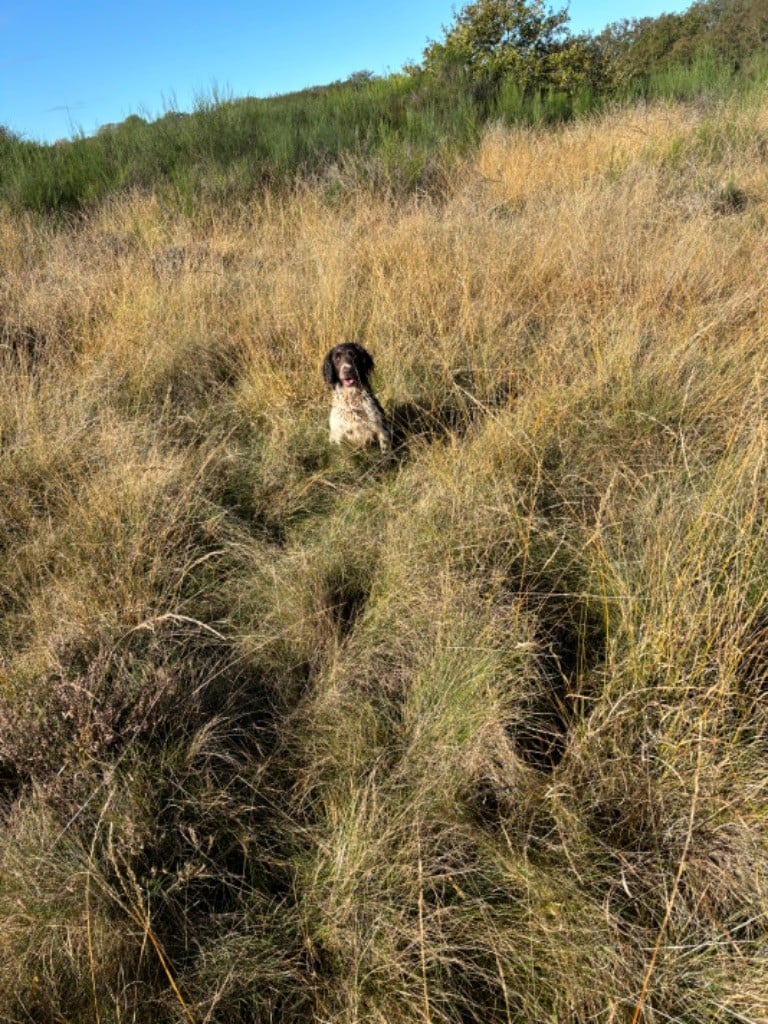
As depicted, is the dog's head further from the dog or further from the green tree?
the green tree

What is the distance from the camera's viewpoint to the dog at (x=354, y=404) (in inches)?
118

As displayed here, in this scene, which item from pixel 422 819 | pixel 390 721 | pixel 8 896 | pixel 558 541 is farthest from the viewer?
pixel 558 541

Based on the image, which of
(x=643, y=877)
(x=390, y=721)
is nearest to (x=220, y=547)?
(x=390, y=721)

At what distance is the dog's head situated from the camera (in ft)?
9.88

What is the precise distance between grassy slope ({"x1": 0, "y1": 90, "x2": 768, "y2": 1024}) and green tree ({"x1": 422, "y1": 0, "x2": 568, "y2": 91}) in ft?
28.2

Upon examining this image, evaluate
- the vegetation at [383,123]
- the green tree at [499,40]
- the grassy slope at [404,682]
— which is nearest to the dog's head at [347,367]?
the grassy slope at [404,682]

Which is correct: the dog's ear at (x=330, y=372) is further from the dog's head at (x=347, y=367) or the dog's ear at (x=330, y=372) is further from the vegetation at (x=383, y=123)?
the vegetation at (x=383, y=123)

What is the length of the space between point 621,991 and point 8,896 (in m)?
1.21

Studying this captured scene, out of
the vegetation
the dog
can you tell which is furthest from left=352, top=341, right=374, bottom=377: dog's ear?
the vegetation

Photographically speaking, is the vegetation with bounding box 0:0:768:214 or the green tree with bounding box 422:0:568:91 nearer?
the vegetation with bounding box 0:0:768:214

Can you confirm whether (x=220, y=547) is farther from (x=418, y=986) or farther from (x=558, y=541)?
(x=418, y=986)

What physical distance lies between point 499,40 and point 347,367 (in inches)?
420

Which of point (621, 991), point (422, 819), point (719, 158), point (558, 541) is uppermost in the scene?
point (719, 158)

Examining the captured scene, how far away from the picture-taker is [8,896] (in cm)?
125
